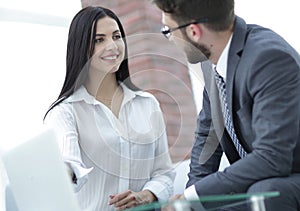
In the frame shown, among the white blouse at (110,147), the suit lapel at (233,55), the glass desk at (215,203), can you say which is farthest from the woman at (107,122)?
the glass desk at (215,203)

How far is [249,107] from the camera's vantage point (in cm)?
157

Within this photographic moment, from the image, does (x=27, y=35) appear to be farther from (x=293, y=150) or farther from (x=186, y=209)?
(x=186, y=209)

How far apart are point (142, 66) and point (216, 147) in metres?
0.57

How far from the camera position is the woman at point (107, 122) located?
1.90 metres

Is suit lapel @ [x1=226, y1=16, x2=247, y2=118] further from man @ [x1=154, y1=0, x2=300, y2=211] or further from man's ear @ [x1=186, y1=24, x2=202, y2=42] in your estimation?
man's ear @ [x1=186, y1=24, x2=202, y2=42]

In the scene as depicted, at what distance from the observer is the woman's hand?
180 cm

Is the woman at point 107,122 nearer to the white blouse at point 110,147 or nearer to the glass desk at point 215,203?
the white blouse at point 110,147

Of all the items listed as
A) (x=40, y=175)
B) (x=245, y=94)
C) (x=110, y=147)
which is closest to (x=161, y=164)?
(x=110, y=147)

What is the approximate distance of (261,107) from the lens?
57.7 inches

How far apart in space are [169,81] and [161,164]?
34 centimetres

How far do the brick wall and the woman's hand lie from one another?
273 mm

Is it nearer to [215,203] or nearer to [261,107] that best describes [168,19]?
[261,107]

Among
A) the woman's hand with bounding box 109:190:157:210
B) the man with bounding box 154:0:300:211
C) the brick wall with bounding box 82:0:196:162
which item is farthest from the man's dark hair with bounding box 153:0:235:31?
the woman's hand with bounding box 109:190:157:210

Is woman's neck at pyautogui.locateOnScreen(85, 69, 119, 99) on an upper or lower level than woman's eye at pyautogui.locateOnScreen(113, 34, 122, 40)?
lower
